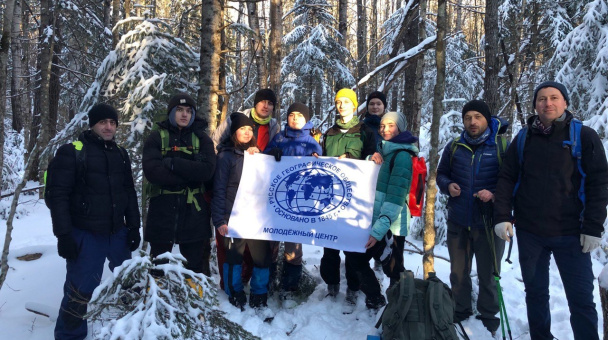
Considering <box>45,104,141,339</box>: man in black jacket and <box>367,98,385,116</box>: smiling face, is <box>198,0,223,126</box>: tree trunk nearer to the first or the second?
<box>45,104,141,339</box>: man in black jacket

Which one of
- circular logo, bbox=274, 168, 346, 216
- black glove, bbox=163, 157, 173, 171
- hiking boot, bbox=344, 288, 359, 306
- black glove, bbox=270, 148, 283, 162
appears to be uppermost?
black glove, bbox=270, 148, 283, 162

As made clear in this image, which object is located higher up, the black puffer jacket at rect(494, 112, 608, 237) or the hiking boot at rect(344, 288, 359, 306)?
the black puffer jacket at rect(494, 112, 608, 237)

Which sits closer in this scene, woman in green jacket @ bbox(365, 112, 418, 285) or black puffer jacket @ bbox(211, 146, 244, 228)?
woman in green jacket @ bbox(365, 112, 418, 285)

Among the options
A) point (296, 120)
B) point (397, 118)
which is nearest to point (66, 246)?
point (296, 120)

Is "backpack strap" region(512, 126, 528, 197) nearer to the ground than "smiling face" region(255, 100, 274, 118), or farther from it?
nearer to the ground

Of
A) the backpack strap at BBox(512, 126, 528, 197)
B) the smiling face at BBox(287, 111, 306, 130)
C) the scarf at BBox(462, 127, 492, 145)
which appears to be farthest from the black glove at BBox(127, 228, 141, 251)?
the backpack strap at BBox(512, 126, 528, 197)

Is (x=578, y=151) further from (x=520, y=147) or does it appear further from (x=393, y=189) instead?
(x=393, y=189)

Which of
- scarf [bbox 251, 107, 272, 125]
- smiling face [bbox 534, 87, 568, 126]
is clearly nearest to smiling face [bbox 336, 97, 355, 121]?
scarf [bbox 251, 107, 272, 125]

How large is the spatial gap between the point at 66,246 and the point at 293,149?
2.53 meters

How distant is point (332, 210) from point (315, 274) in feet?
4.29

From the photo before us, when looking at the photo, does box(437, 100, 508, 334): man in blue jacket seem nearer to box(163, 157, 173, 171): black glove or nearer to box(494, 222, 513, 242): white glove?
box(494, 222, 513, 242): white glove

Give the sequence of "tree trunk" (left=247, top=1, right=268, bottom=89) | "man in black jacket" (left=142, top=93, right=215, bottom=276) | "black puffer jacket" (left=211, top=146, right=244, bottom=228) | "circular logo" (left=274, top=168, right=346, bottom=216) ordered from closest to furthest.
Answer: "man in black jacket" (left=142, top=93, right=215, bottom=276) → "black puffer jacket" (left=211, top=146, right=244, bottom=228) → "circular logo" (left=274, top=168, right=346, bottom=216) → "tree trunk" (left=247, top=1, right=268, bottom=89)

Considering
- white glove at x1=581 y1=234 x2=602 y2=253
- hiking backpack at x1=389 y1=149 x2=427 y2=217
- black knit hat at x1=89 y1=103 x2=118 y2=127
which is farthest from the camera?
hiking backpack at x1=389 y1=149 x2=427 y2=217

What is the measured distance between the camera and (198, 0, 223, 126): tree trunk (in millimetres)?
5047
